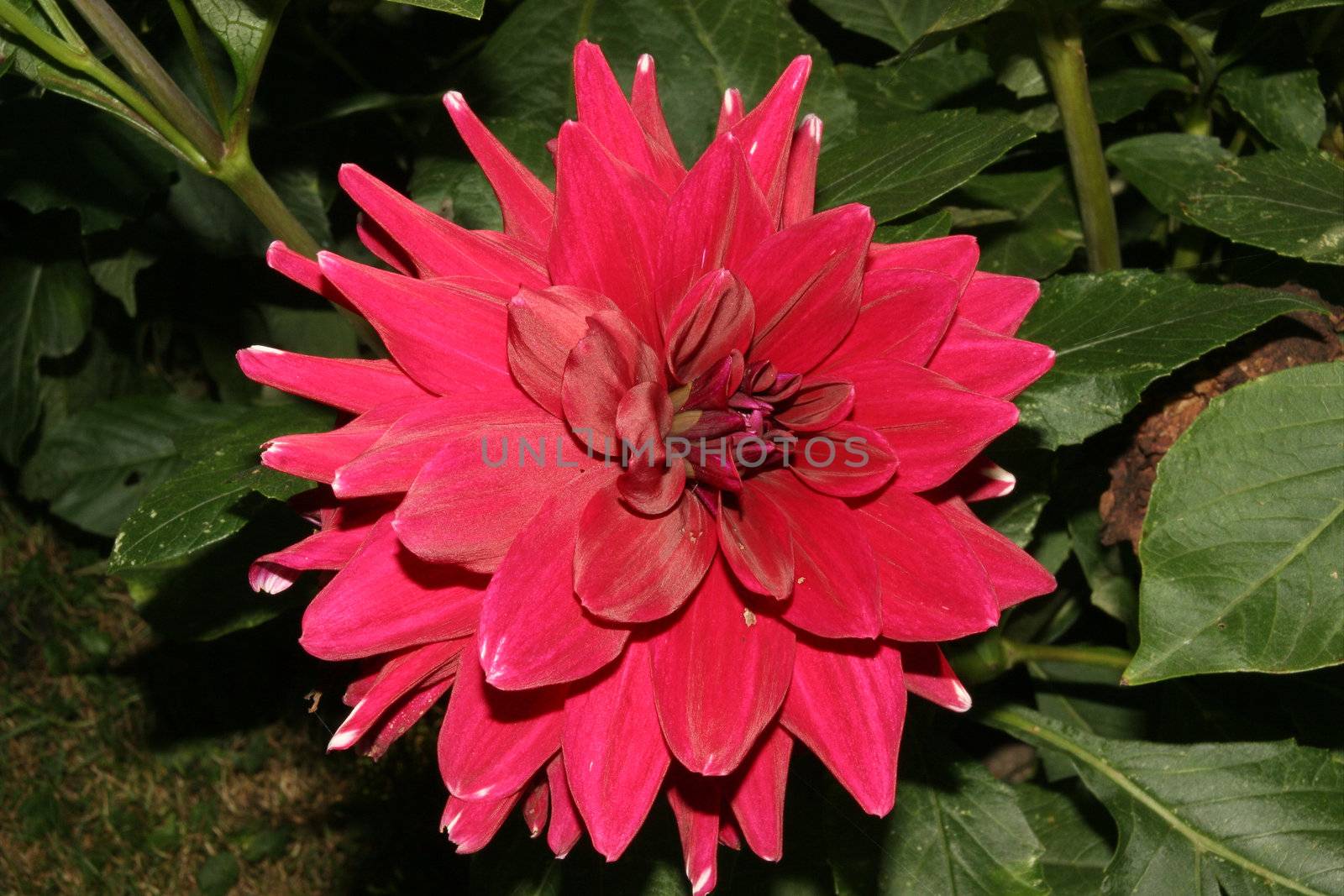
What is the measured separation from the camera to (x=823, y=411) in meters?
0.63

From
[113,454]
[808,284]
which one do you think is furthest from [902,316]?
[113,454]

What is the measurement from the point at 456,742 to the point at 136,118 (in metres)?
0.44

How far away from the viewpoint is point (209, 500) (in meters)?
0.80

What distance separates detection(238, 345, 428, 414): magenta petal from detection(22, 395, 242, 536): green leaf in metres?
0.99

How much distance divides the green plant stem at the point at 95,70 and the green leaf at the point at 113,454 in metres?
0.87

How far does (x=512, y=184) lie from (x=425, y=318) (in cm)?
13

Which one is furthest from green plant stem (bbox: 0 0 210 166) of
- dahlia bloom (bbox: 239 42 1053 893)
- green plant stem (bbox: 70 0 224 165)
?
dahlia bloom (bbox: 239 42 1053 893)

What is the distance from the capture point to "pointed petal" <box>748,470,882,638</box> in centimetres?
59

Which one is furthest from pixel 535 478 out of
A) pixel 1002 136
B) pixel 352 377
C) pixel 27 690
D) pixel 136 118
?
pixel 27 690

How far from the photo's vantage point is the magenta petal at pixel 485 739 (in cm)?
61

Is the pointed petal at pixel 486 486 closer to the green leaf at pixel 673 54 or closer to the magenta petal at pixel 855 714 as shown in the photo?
the magenta petal at pixel 855 714

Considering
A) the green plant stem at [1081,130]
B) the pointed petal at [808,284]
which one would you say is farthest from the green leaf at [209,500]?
the green plant stem at [1081,130]

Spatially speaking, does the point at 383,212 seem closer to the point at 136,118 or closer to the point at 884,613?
Result: the point at 136,118

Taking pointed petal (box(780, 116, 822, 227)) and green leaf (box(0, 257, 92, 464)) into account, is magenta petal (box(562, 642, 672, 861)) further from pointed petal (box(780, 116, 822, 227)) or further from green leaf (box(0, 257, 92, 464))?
green leaf (box(0, 257, 92, 464))
